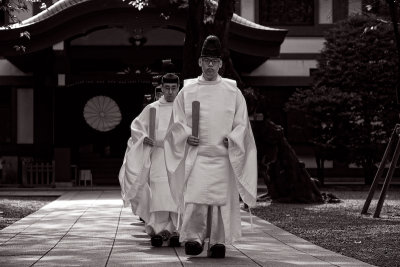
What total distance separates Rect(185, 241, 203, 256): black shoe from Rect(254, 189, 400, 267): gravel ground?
1.66 metres

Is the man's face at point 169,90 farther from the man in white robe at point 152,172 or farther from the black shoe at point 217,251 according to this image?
the black shoe at point 217,251

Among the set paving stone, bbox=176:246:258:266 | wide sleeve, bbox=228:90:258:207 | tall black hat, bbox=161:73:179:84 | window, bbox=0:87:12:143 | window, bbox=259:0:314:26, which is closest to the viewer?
paving stone, bbox=176:246:258:266

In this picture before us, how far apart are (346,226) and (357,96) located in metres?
12.3

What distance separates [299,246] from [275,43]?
15.7 m

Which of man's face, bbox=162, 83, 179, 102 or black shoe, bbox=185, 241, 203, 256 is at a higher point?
man's face, bbox=162, 83, 179, 102

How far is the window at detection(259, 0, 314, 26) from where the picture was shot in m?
28.9

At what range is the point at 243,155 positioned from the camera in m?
9.02

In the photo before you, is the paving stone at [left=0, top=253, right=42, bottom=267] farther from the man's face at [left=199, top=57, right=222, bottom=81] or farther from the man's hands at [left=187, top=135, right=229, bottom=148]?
the man's face at [left=199, top=57, right=222, bottom=81]

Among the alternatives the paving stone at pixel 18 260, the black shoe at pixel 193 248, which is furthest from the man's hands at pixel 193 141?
the paving stone at pixel 18 260

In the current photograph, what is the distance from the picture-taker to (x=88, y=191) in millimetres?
23688

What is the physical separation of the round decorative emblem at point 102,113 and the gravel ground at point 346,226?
36.2 feet

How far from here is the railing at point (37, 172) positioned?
26094 mm

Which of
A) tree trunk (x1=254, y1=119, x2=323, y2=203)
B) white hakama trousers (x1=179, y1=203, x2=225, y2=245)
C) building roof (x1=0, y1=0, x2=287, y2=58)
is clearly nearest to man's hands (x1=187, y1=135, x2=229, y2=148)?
white hakama trousers (x1=179, y1=203, x2=225, y2=245)

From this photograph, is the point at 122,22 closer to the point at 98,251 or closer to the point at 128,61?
the point at 128,61
